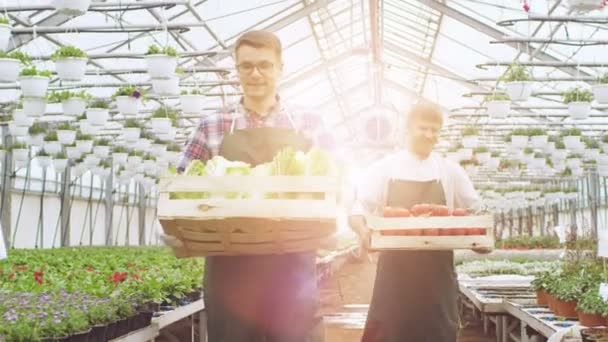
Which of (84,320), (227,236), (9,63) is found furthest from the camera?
(9,63)

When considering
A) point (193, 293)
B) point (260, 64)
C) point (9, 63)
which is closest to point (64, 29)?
point (9, 63)

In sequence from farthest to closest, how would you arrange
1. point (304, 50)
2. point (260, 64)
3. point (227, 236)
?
point (304, 50)
point (260, 64)
point (227, 236)

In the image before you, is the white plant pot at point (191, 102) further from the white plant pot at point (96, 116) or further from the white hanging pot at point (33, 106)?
the white hanging pot at point (33, 106)

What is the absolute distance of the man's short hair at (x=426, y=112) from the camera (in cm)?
306

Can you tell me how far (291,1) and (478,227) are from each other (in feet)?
42.3

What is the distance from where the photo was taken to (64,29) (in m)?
8.76

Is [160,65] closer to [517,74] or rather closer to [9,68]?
[9,68]

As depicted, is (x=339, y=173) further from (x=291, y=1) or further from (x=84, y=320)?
(x=291, y=1)

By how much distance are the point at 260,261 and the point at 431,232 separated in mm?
1016

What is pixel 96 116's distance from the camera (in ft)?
35.0

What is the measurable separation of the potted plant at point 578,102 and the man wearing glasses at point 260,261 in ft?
31.5

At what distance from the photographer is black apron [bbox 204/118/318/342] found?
2053 millimetres

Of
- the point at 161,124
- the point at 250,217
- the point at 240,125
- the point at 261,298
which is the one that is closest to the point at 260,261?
the point at 261,298

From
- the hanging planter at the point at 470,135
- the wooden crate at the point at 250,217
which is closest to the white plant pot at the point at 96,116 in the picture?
the hanging planter at the point at 470,135
